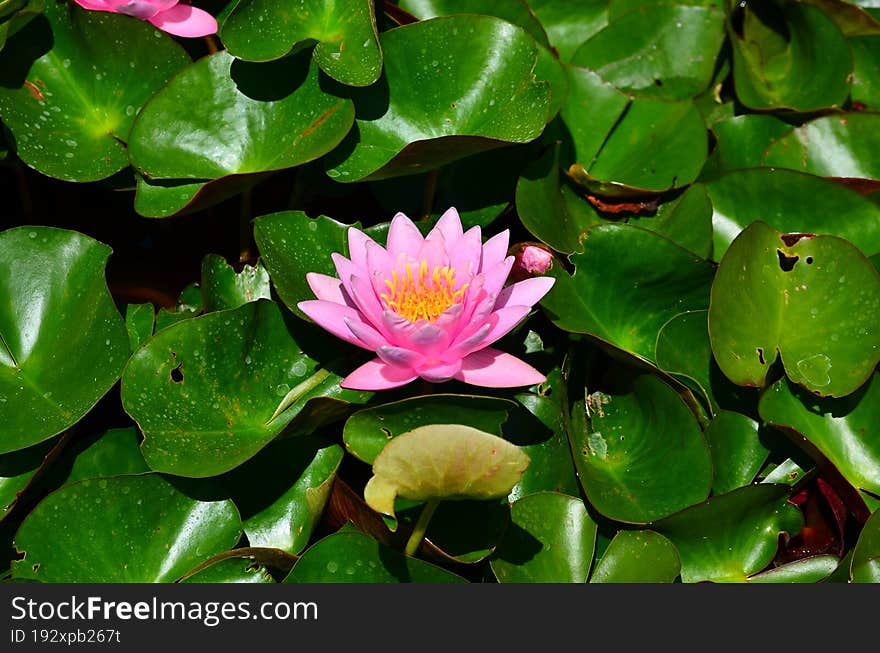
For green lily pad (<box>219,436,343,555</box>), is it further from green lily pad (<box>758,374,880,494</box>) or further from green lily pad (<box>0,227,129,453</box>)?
green lily pad (<box>758,374,880,494</box>)

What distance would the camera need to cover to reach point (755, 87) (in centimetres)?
239

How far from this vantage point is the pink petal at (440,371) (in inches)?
61.7

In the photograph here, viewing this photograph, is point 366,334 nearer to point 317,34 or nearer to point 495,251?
point 495,251

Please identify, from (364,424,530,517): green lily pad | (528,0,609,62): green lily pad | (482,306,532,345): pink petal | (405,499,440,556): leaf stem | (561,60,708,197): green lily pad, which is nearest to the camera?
(364,424,530,517): green lily pad

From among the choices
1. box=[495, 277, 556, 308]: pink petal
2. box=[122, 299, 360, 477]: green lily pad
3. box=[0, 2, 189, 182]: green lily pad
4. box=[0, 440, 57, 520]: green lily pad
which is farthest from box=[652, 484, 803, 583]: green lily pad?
box=[0, 2, 189, 182]: green lily pad

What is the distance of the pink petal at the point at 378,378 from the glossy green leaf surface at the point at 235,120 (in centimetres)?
49

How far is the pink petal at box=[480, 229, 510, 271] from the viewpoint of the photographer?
1740 millimetres

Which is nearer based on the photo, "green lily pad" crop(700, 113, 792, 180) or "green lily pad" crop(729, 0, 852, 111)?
"green lily pad" crop(700, 113, 792, 180)

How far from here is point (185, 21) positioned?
2064 mm

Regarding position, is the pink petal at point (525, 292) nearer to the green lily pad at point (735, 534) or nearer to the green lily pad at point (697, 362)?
the green lily pad at point (697, 362)

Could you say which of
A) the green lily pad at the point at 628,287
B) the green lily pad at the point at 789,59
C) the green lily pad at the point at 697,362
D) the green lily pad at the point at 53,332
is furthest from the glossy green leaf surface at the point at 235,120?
the green lily pad at the point at 789,59

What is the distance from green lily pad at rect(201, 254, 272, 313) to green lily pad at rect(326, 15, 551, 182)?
0.89 ft

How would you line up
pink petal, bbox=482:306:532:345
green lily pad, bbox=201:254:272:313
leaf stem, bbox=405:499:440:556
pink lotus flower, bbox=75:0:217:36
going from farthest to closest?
pink lotus flower, bbox=75:0:217:36 < green lily pad, bbox=201:254:272:313 < pink petal, bbox=482:306:532:345 < leaf stem, bbox=405:499:440:556

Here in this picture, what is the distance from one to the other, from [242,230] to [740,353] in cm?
114
